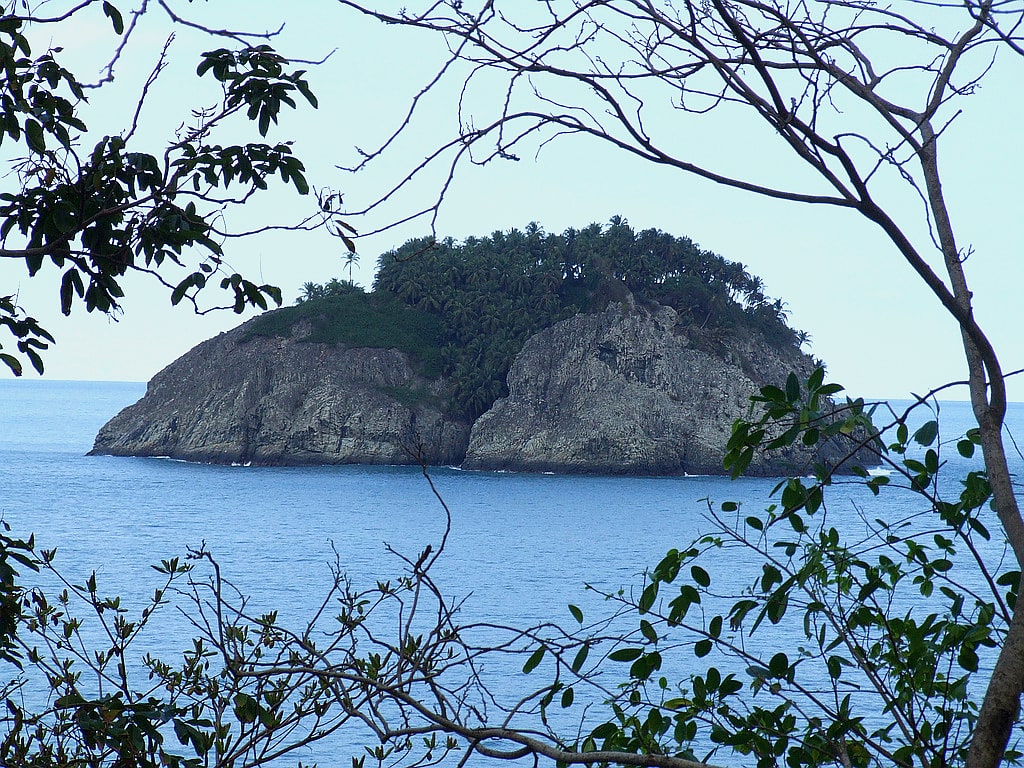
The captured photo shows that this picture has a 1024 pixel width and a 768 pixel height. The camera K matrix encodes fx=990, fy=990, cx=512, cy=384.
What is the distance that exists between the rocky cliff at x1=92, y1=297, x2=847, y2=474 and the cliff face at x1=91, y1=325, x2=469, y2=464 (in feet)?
0.34

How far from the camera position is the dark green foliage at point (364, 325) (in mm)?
78312

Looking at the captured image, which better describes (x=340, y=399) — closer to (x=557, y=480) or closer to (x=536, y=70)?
(x=557, y=480)

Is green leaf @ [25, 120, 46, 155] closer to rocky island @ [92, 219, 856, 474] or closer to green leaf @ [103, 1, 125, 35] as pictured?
green leaf @ [103, 1, 125, 35]

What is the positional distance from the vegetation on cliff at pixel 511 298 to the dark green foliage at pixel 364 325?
0.09 meters

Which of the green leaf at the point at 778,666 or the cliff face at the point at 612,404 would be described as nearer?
the green leaf at the point at 778,666

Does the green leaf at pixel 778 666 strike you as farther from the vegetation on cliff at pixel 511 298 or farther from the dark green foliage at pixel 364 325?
the dark green foliage at pixel 364 325

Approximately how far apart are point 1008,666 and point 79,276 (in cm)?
290

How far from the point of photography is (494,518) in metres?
58.3

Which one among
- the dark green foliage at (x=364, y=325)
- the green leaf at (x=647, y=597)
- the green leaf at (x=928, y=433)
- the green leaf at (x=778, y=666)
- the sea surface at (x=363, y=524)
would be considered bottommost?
the sea surface at (x=363, y=524)

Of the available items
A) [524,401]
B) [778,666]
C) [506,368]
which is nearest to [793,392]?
[778,666]

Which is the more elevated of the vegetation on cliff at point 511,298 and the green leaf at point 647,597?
the vegetation on cliff at point 511,298

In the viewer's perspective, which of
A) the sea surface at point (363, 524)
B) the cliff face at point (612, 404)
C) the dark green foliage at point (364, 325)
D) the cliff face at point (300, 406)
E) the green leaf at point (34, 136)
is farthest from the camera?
the dark green foliage at point (364, 325)

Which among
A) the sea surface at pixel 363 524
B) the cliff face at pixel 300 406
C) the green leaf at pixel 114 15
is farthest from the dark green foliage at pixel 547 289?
the green leaf at pixel 114 15

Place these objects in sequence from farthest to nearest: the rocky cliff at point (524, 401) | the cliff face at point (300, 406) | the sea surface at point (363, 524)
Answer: the cliff face at point (300, 406), the rocky cliff at point (524, 401), the sea surface at point (363, 524)
